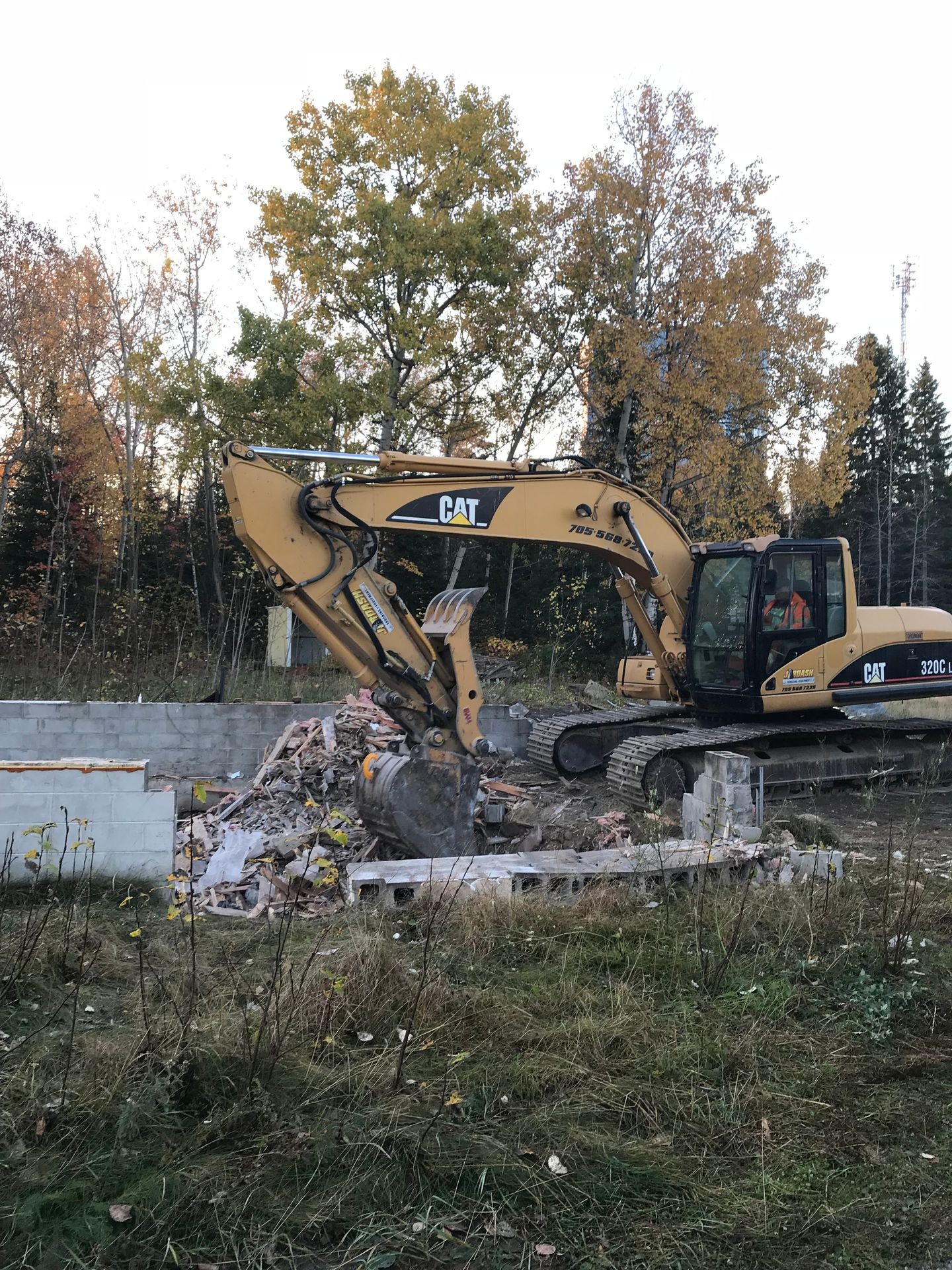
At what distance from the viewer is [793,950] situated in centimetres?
514

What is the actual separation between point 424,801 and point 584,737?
13.7ft

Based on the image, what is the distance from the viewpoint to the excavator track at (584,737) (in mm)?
11258

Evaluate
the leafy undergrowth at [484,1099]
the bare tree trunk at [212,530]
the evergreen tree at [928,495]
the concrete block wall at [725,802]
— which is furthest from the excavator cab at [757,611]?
the evergreen tree at [928,495]

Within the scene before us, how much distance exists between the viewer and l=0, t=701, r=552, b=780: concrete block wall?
10.7 m

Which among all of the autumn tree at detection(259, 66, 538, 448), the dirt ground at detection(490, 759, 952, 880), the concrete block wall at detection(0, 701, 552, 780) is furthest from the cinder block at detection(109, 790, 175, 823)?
the autumn tree at detection(259, 66, 538, 448)

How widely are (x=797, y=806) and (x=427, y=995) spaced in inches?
265

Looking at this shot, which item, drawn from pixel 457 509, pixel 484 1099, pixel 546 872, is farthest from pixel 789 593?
pixel 484 1099

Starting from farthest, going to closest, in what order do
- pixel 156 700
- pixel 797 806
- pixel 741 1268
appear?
pixel 156 700, pixel 797 806, pixel 741 1268

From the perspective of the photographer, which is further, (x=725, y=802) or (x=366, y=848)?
(x=366, y=848)

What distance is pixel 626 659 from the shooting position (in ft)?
39.5

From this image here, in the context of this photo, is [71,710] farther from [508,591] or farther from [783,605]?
[508,591]

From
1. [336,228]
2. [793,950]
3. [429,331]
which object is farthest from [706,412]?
[793,950]

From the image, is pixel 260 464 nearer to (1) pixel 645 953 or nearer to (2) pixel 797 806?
(1) pixel 645 953

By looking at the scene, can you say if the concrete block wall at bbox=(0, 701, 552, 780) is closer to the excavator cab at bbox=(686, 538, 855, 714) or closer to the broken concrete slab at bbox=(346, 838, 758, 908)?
the excavator cab at bbox=(686, 538, 855, 714)
